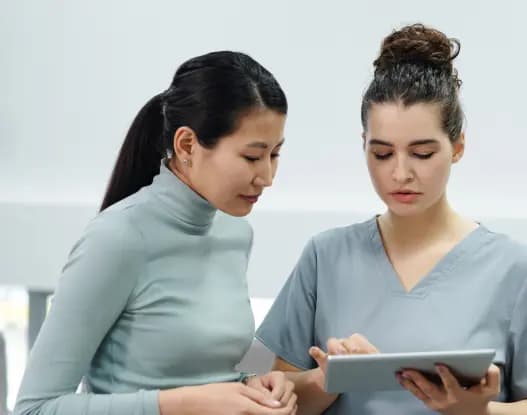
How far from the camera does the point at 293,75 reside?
8.45ft

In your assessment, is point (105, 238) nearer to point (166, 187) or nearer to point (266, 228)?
point (166, 187)

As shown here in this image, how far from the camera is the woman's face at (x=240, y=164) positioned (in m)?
1.39

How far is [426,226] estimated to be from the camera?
165cm

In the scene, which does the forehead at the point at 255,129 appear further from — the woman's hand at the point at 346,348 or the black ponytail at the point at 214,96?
the woman's hand at the point at 346,348

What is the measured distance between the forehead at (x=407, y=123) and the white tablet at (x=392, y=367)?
388 mm

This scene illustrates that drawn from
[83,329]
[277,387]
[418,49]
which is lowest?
[277,387]

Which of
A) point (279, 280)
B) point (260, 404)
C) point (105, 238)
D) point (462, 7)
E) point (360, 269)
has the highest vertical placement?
point (462, 7)

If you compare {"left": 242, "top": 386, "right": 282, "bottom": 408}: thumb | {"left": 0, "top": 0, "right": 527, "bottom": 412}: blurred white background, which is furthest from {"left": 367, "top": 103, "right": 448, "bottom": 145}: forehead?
{"left": 0, "top": 0, "right": 527, "bottom": 412}: blurred white background

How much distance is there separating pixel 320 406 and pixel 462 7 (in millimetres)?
1240

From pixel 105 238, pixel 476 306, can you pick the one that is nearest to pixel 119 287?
pixel 105 238

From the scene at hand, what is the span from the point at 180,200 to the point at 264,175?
13 centimetres

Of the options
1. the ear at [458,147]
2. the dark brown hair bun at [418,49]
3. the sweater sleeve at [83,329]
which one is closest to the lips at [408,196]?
the ear at [458,147]

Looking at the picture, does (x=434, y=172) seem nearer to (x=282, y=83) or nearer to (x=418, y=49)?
(x=418, y=49)

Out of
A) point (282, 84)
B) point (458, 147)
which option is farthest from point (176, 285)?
point (282, 84)
